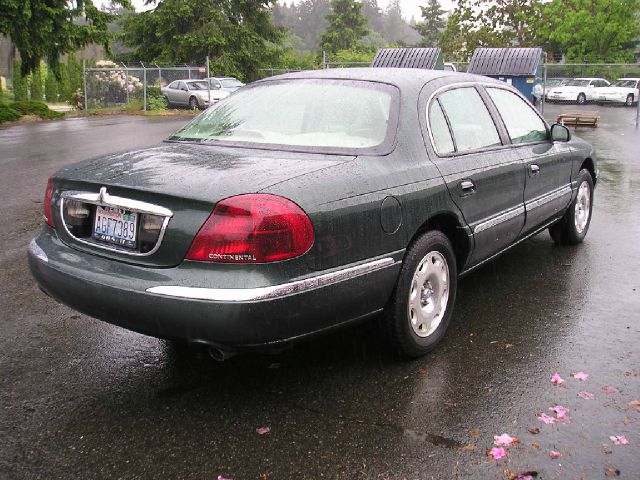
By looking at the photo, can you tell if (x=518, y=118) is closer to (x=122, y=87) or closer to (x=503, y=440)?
(x=503, y=440)

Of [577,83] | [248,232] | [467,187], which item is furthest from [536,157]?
[577,83]

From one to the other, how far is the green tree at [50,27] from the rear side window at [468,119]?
2083 centimetres

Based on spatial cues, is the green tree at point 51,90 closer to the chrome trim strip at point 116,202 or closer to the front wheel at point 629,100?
the front wheel at point 629,100

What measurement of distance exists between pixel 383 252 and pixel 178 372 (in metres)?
1.32

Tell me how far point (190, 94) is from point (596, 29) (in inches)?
1219

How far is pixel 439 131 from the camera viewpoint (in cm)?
408

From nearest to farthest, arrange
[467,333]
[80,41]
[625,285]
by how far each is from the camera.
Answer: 1. [467,333]
2. [625,285]
3. [80,41]

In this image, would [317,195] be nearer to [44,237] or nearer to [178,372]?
[178,372]

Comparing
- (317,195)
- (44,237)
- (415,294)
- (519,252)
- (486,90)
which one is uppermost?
(486,90)

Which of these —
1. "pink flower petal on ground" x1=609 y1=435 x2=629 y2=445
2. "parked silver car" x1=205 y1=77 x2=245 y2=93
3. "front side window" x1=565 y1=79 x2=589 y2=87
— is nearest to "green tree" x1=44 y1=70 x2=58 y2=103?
"parked silver car" x1=205 y1=77 x2=245 y2=93

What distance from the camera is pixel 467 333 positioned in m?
4.30

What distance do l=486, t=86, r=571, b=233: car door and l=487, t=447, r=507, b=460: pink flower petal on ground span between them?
243cm

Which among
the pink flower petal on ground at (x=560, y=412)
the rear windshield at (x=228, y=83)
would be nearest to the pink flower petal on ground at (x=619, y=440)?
the pink flower petal on ground at (x=560, y=412)

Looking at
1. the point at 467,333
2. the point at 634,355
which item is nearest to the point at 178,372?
the point at 467,333
